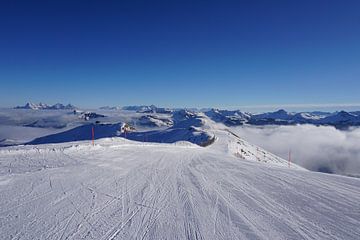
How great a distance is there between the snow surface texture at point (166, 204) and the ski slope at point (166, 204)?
20 mm

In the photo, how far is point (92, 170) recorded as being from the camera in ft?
38.3

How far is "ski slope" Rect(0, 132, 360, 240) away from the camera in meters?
5.89

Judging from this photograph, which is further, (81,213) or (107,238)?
(81,213)

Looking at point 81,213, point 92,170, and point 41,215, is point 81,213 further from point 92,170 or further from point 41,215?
point 92,170

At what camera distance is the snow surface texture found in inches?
232

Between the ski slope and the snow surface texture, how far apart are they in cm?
2

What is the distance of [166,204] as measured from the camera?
7.70 m

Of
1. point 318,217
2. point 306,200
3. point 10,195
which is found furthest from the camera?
point 306,200

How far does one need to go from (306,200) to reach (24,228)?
23.5ft

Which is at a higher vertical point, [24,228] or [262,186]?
[24,228]

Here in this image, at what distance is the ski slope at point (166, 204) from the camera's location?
5887 millimetres

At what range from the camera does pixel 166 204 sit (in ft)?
25.2

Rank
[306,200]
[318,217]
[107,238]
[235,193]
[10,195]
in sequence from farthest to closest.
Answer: [235,193], [306,200], [10,195], [318,217], [107,238]

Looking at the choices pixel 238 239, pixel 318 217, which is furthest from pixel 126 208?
pixel 318 217
